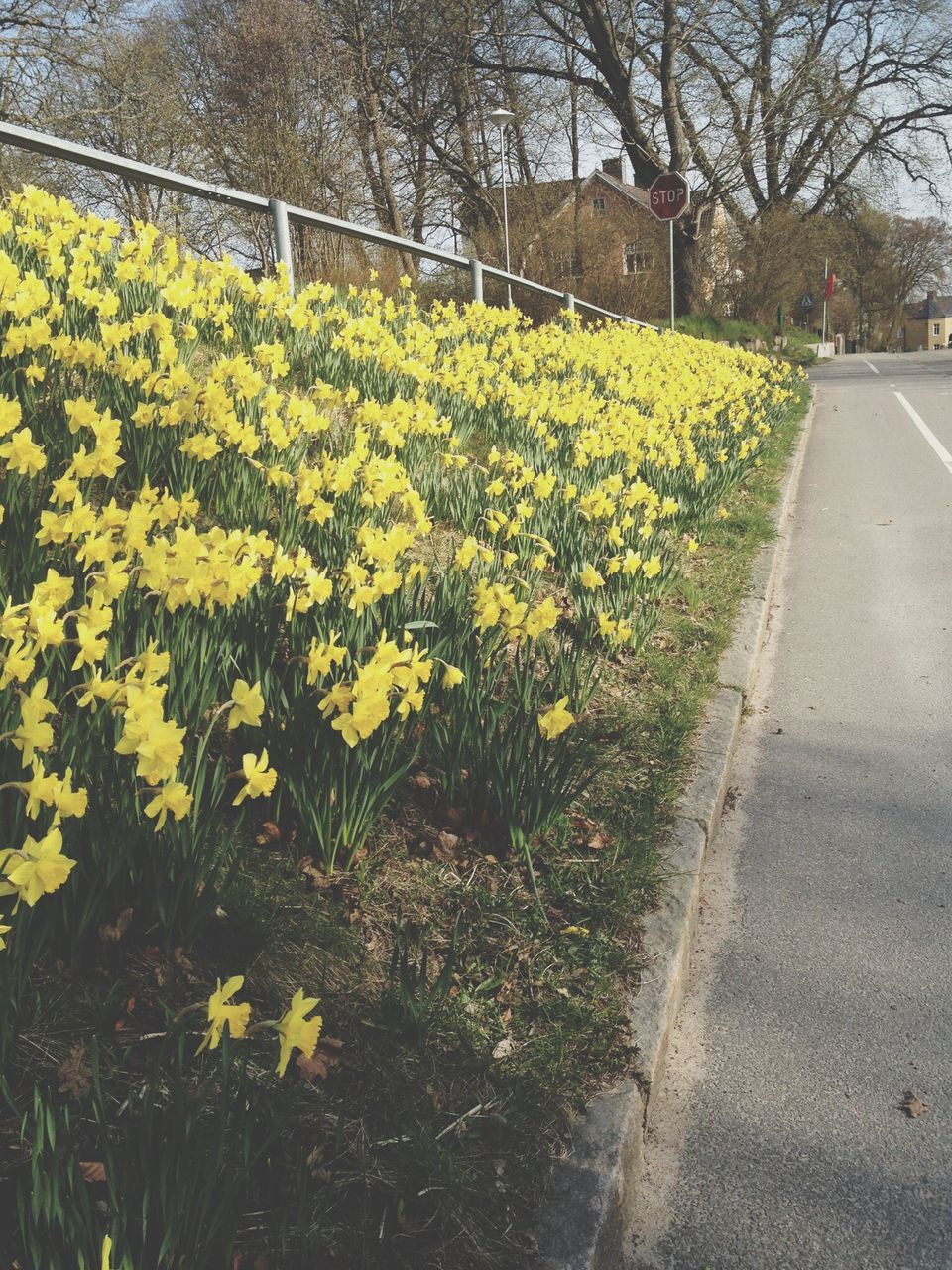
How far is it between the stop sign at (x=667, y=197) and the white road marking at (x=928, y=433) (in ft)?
18.1

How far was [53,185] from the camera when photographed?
16078mm

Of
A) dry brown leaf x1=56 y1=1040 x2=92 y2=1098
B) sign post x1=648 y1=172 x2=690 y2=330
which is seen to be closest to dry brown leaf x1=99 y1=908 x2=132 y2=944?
dry brown leaf x1=56 y1=1040 x2=92 y2=1098

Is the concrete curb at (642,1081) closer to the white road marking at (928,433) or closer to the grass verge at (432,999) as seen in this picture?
the grass verge at (432,999)

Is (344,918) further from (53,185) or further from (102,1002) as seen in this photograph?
(53,185)

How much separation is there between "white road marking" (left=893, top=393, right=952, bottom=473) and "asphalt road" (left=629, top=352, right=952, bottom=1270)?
6.38 m

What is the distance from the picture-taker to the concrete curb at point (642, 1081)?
175 centimetres

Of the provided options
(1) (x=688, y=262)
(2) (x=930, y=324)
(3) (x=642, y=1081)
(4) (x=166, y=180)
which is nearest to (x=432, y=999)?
(3) (x=642, y=1081)

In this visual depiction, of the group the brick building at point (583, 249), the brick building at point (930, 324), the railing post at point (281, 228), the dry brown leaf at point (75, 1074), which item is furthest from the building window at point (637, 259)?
the brick building at point (930, 324)

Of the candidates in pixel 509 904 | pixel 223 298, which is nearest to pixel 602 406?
pixel 223 298

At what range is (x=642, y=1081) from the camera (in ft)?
6.96

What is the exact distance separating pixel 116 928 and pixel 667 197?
19726 mm

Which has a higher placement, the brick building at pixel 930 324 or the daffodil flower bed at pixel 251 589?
the brick building at pixel 930 324

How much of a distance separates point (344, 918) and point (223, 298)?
488 cm

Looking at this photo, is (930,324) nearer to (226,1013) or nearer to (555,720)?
(555,720)
